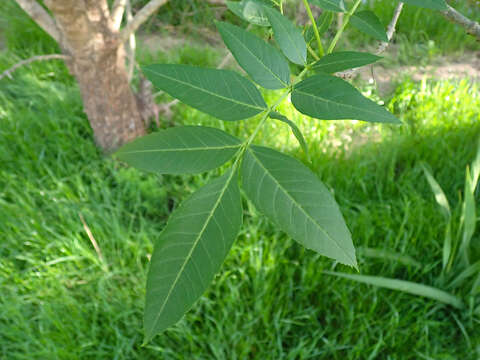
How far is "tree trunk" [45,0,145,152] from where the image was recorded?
1.55m

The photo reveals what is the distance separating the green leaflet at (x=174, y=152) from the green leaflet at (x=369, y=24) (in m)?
0.22

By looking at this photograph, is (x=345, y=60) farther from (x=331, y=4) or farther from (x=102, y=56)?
(x=102, y=56)

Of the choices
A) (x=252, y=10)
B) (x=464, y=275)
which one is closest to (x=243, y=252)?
(x=464, y=275)

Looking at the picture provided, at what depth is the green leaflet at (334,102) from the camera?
0.32 m

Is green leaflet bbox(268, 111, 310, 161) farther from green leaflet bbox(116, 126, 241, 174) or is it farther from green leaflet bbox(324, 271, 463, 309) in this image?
green leaflet bbox(324, 271, 463, 309)

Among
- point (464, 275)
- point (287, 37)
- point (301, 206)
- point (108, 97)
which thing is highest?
point (287, 37)

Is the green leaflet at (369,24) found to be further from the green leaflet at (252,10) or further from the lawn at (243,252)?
the lawn at (243,252)

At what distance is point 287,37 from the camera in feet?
1.33

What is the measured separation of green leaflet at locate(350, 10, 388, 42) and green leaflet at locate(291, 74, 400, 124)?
0.14 m

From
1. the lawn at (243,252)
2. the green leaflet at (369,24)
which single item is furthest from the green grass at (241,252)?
the green leaflet at (369,24)

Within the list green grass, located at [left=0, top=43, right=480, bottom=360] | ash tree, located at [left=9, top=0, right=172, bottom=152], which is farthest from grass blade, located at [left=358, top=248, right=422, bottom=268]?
ash tree, located at [left=9, top=0, right=172, bottom=152]

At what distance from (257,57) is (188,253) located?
20 centimetres

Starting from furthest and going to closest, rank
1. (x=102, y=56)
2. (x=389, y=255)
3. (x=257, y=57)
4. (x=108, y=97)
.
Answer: (x=108, y=97)
(x=102, y=56)
(x=389, y=255)
(x=257, y=57)

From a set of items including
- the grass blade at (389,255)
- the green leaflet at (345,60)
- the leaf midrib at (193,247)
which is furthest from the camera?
the grass blade at (389,255)
